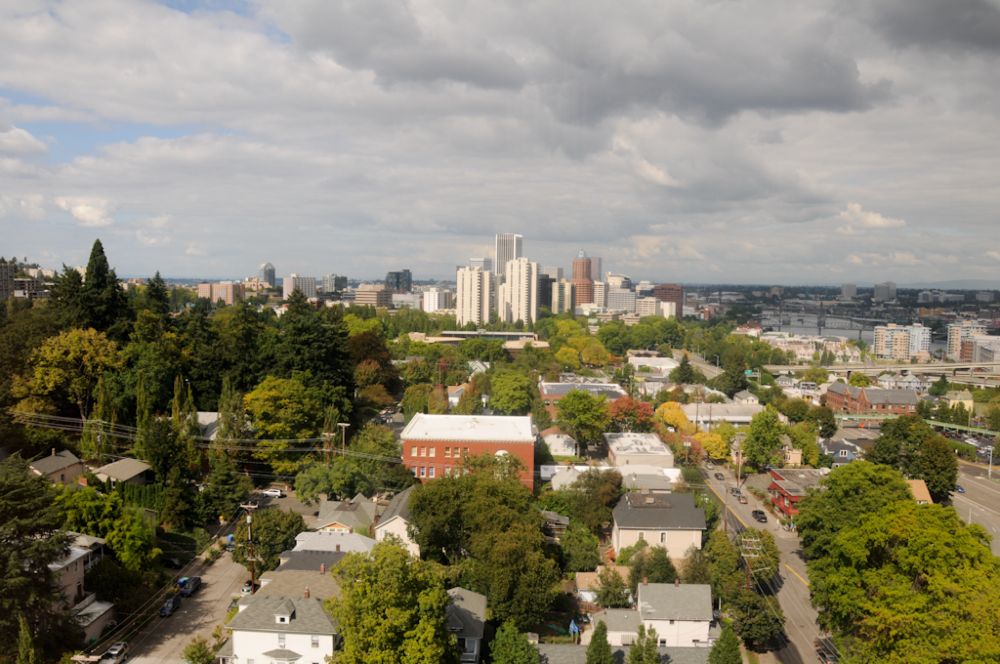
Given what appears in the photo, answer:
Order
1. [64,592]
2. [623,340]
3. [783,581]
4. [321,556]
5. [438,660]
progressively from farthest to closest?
[623,340]
[783,581]
[321,556]
[64,592]
[438,660]

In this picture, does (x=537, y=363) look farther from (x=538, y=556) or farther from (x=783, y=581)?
(x=538, y=556)

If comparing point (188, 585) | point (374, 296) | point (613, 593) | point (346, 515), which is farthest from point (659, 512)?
point (374, 296)

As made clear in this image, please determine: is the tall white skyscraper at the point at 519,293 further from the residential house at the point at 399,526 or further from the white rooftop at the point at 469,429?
the residential house at the point at 399,526

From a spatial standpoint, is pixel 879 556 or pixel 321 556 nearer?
pixel 879 556

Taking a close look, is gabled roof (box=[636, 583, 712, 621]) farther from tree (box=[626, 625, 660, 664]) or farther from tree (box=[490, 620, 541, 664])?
tree (box=[490, 620, 541, 664])

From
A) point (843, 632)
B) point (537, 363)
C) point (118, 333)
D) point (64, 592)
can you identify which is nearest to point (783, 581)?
point (843, 632)

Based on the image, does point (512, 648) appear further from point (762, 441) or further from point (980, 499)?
point (980, 499)

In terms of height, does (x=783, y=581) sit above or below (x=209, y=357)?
below

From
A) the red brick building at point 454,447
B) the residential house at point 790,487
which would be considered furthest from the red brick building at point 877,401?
the red brick building at point 454,447
